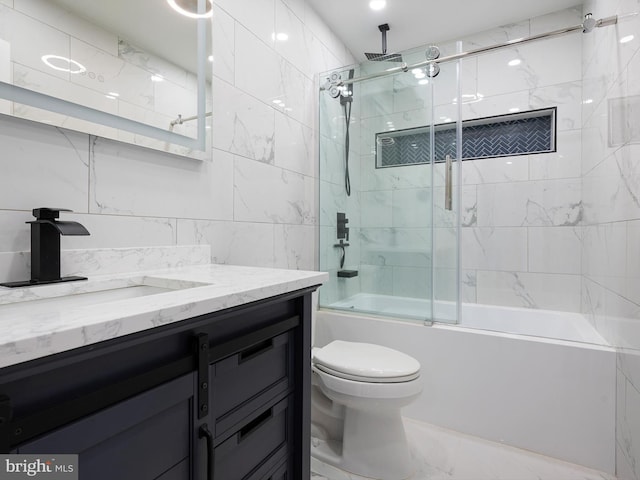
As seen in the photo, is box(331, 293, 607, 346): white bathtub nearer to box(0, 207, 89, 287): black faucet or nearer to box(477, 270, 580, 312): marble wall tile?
box(477, 270, 580, 312): marble wall tile

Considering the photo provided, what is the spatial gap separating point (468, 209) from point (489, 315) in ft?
2.69

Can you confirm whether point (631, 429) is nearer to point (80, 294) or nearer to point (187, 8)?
point (80, 294)

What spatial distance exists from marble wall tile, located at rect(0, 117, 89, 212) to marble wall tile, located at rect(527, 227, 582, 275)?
2.69 m

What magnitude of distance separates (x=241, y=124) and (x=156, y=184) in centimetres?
56

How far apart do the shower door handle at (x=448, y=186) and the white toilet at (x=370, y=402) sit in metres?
0.99

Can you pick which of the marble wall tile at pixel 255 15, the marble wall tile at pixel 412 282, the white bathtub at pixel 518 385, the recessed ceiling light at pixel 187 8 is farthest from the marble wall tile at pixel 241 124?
the white bathtub at pixel 518 385

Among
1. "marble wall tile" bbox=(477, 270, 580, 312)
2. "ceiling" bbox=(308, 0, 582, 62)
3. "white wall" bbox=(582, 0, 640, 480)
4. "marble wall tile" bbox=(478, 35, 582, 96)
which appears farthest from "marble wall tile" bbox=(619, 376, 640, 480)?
"ceiling" bbox=(308, 0, 582, 62)

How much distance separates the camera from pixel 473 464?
159 cm

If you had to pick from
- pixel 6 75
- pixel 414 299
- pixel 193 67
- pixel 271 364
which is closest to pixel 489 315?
pixel 414 299

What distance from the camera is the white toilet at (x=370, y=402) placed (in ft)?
4.71

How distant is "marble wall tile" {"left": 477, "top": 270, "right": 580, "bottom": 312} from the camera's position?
94.4 inches

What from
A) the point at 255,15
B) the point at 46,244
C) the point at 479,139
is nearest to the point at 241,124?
the point at 255,15

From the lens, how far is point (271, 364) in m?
0.92

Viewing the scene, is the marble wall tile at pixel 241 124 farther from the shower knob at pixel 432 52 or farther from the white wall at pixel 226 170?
the shower knob at pixel 432 52
